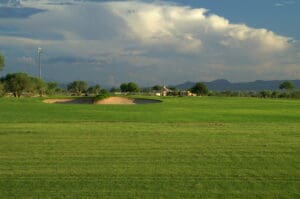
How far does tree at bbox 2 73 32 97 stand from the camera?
271 feet

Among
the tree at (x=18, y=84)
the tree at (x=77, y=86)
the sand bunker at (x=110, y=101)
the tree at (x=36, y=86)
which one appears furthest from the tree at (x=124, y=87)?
the sand bunker at (x=110, y=101)

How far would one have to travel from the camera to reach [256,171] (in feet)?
31.1

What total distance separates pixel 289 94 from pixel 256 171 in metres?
78.7

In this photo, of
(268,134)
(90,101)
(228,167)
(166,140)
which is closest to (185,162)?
(228,167)

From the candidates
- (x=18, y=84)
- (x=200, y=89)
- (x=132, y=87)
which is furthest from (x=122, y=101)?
(x=132, y=87)

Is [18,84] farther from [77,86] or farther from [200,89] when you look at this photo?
[200,89]

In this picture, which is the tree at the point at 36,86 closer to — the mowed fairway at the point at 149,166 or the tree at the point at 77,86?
the tree at the point at 77,86

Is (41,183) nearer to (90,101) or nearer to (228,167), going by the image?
(228,167)

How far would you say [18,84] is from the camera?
3255 inches

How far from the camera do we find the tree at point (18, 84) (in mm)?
82688

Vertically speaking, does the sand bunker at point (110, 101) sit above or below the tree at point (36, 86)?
below

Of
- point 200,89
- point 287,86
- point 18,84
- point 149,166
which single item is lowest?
point 149,166

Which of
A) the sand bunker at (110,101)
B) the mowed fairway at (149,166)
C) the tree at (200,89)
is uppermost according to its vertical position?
the tree at (200,89)

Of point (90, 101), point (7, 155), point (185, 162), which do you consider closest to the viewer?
point (185, 162)
